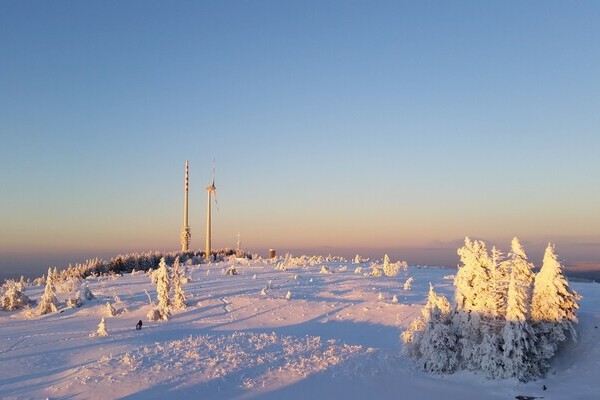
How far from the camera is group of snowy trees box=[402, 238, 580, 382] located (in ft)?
52.2

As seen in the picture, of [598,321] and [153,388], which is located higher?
[598,321]

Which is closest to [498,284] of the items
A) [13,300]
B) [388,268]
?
[388,268]

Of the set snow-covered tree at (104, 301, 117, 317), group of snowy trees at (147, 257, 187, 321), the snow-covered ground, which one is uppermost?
group of snowy trees at (147, 257, 187, 321)

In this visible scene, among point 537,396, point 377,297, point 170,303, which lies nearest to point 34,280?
point 170,303

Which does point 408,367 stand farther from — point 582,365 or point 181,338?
point 181,338

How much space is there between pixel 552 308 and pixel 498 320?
5.49 ft

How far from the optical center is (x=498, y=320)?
54.9ft

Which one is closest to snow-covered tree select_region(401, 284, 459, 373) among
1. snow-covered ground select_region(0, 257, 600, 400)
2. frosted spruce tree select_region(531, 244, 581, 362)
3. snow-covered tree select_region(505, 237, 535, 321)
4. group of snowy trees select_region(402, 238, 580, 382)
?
group of snowy trees select_region(402, 238, 580, 382)

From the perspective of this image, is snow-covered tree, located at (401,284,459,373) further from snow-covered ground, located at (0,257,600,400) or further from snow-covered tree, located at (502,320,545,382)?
snow-covered tree, located at (502,320,545,382)

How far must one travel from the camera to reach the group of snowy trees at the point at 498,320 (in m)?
15.9

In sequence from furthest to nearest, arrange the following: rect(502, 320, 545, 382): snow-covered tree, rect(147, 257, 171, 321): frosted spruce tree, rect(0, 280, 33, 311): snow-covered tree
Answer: rect(0, 280, 33, 311): snow-covered tree < rect(147, 257, 171, 321): frosted spruce tree < rect(502, 320, 545, 382): snow-covered tree

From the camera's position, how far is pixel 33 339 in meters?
19.5

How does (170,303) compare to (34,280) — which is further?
(34,280)

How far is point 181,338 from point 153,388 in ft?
17.5
